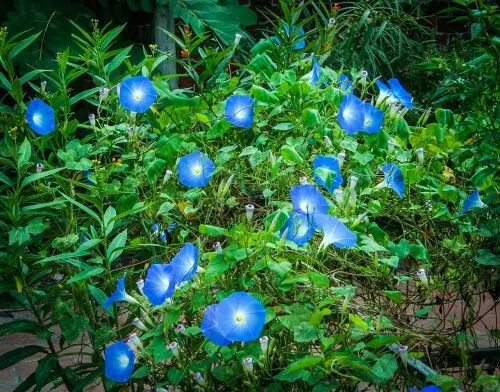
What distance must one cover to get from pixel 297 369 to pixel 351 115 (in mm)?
666

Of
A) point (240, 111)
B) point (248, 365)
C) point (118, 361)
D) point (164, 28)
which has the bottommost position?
point (164, 28)

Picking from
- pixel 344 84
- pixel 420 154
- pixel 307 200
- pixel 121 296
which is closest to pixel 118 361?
pixel 121 296

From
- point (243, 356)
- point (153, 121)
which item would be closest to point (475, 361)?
point (243, 356)

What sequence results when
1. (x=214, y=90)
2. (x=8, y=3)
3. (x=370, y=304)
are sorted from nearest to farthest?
(x=370, y=304), (x=214, y=90), (x=8, y=3)

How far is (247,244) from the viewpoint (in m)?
1.41

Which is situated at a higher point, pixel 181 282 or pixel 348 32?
pixel 181 282

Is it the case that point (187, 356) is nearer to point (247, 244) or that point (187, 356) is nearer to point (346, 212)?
point (247, 244)

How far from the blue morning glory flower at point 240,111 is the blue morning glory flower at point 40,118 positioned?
38 cm

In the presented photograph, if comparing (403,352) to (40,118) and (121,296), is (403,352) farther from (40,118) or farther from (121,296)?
(40,118)

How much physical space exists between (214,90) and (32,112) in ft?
1.63

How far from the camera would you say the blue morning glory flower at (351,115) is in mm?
1792

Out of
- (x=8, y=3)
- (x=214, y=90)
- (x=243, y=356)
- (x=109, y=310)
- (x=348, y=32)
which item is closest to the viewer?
(x=243, y=356)

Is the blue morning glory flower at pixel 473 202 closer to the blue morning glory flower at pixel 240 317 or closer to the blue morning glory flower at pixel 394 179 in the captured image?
the blue morning glory flower at pixel 394 179

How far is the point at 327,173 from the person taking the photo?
1606 millimetres
